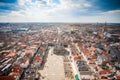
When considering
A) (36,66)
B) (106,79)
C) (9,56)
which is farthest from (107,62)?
(9,56)

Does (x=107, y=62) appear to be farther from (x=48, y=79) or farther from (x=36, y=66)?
(x=36, y=66)

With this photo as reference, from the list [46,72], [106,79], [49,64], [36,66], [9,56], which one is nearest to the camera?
[106,79]

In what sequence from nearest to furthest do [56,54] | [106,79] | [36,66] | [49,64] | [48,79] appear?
[106,79] → [48,79] → [36,66] → [49,64] → [56,54]

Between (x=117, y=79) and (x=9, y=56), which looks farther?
(x=9, y=56)

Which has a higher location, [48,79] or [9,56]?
[9,56]

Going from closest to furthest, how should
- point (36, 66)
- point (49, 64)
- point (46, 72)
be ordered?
point (46, 72)
point (36, 66)
point (49, 64)

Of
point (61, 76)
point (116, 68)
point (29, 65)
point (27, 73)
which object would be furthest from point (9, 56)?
point (116, 68)

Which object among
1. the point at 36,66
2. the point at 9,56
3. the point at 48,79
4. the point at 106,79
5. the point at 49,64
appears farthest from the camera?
the point at 9,56

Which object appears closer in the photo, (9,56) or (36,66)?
(36,66)

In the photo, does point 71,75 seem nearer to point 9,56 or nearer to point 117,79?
point 117,79
